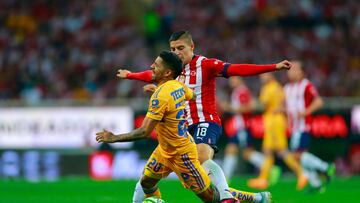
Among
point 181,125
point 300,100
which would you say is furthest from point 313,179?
point 181,125

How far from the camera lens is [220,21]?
28047 millimetres

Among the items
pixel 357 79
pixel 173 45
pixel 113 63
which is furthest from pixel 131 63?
pixel 173 45

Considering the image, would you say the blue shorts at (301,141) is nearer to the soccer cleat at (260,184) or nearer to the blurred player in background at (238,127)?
the soccer cleat at (260,184)

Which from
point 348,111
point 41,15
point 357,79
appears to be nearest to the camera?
point 348,111

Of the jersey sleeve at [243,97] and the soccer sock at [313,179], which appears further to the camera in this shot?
→ the jersey sleeve at [243,97]

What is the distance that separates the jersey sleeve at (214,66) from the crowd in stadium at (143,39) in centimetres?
1347

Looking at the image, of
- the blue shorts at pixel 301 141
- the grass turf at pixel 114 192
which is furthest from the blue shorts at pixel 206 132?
the blue shorts at pixel 301 141

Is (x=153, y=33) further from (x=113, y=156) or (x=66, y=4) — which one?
(x=113, y=156)

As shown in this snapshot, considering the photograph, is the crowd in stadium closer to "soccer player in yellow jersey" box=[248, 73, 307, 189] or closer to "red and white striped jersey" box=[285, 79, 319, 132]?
"soccer player in yellow jersey" box=[248, 73, 307, 189]

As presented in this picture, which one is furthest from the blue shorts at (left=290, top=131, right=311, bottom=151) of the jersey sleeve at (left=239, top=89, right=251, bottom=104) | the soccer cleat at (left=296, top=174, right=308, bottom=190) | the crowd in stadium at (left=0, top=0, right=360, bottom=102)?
the crowd in stadium at (left=0, top=0, right=360, bottom=102)

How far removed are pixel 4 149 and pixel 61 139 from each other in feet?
4.79

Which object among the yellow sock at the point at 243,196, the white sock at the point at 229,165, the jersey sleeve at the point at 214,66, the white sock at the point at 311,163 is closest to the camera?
the yellow sock at the point at 243,196

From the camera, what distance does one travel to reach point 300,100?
55.9 ft

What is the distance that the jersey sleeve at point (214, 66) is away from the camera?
10.7 meters
